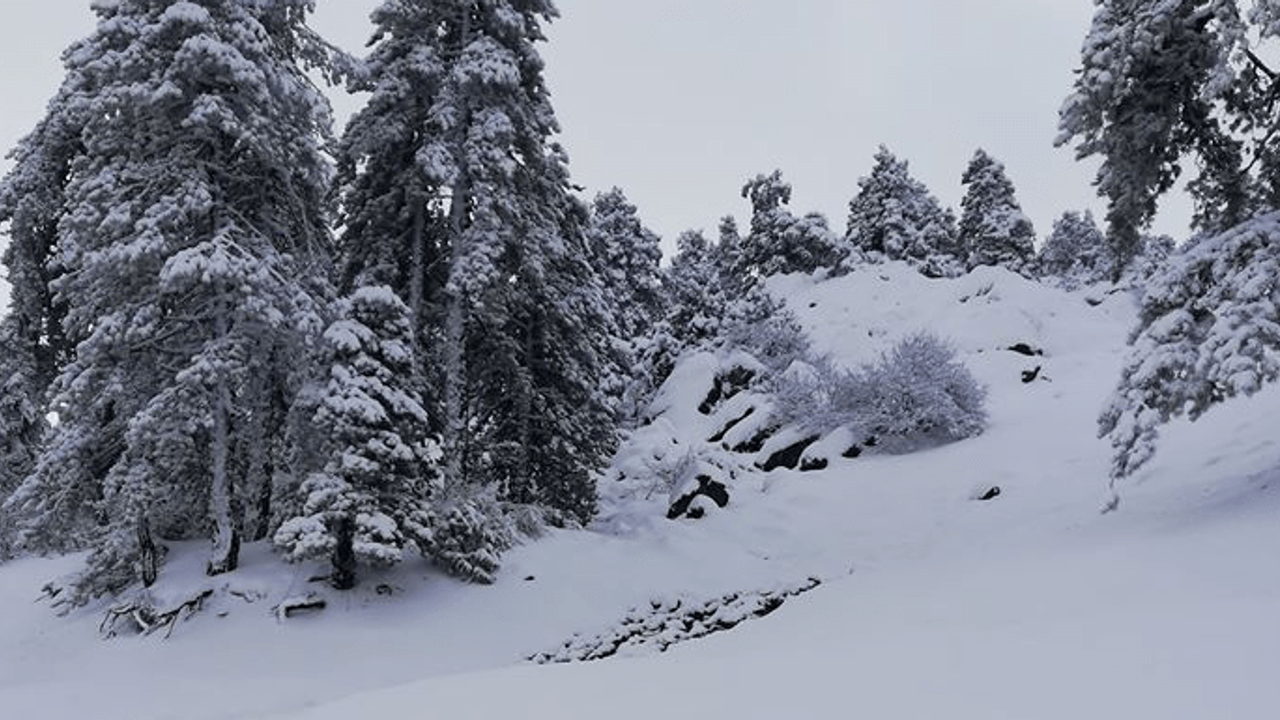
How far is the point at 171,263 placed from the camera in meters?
A: 11.0

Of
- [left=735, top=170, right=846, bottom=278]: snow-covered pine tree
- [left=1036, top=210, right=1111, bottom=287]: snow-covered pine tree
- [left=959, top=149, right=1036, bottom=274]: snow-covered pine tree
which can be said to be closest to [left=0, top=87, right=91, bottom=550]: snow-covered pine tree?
[left=735, top=170, right=846, bottom=278]: snow-covered pine tree

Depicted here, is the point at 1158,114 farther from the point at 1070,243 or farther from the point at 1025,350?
the point at 1070,243

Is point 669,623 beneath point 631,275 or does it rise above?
beneath

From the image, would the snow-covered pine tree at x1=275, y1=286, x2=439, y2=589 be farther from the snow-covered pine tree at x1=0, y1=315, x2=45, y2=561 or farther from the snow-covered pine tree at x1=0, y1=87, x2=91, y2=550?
the snow-covered pine tree at x1=0, y1=315, x2=45, y2=561

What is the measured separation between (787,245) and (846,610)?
128ft

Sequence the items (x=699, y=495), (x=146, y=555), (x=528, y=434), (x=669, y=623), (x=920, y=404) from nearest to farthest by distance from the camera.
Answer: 1. (x=669, y=623)
2. (x=146, y=555)
3. (x=528, y=434)
4. (x=699, y=495)
5. (x=920, y=404)

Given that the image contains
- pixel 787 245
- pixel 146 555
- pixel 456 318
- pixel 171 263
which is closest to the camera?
pixel 171 263

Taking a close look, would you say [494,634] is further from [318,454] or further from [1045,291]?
[1045,291]

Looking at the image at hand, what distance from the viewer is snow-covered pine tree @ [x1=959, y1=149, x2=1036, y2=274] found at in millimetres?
48188

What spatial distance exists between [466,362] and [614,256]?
69.9 ft

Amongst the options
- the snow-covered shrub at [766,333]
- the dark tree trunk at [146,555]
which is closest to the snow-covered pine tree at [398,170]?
the dark tree trunk at [146,555]

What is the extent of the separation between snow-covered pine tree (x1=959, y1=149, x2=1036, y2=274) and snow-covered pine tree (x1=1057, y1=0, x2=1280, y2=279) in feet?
123

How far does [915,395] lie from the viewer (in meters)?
19.0

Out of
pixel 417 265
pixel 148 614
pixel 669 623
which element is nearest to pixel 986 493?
pixel 669 623
